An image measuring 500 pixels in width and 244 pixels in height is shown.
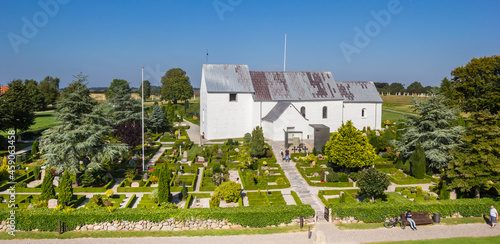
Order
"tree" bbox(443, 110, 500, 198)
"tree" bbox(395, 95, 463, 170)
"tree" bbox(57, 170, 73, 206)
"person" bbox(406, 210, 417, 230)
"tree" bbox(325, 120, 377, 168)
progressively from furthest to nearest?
1. "tree" bbox(395, 95, 463, 170)
2. "tree" bbox(325, 120, 377, 168)
3. "tree" bbox(57, 170, 73, 206)
4. "tree" bbox(443, 110, 500, 198)
5. "person" bbox(406, 210, 417, 230)

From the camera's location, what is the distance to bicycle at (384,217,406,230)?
730 inches

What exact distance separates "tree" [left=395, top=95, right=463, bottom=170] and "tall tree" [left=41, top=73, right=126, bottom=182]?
2450 cm

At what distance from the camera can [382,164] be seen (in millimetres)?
30125

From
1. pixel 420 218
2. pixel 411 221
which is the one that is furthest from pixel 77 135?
pixel 420 218

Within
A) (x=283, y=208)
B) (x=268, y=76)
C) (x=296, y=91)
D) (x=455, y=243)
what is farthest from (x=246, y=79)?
(x=455, y=243)

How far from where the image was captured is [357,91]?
1953 inches

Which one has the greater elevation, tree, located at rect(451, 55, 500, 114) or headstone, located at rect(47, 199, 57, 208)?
tree, located at rect(451, 55, 500, 114)

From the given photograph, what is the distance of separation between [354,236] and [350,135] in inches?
423

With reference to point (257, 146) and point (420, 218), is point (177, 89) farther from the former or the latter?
point (420, 218)

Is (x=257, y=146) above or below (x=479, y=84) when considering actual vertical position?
below

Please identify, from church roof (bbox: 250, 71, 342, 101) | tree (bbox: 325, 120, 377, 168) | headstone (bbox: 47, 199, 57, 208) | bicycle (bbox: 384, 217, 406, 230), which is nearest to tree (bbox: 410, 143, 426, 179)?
tree (bbox: 325, 120, 377, 168)

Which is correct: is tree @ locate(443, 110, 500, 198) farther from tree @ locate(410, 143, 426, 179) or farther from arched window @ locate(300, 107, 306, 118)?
arched window @ locate(300, 107, 306, 118)

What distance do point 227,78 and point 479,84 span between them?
3207 centimetres

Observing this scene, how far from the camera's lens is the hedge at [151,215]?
1733 cm
